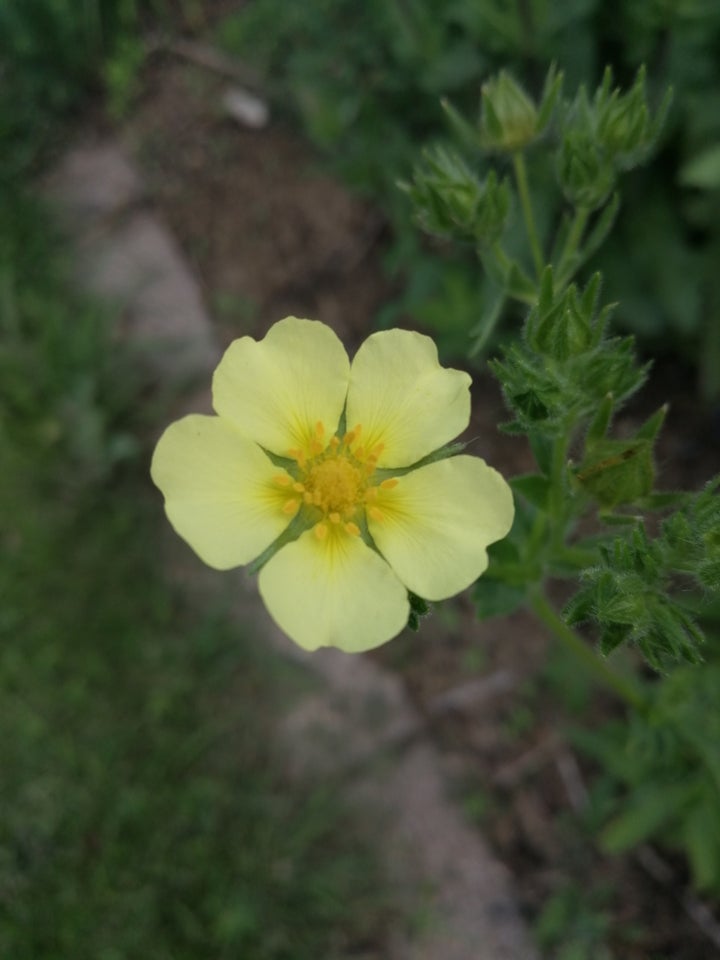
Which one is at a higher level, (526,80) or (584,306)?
(584,306)

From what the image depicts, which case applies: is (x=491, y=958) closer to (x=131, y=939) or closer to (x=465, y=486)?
(x=131, y=939)

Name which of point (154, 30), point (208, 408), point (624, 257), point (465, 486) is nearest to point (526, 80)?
point (624, 257)

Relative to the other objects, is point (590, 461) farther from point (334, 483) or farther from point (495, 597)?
point (334, 483)

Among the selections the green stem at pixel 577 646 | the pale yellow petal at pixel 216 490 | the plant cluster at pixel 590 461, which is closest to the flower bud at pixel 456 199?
the plant cluster at pixel 590 461

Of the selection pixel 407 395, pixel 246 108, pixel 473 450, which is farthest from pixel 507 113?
pixel 246 108

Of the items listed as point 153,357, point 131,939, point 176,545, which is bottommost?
point 131,939

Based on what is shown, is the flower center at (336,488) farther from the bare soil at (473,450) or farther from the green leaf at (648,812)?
the green leaf at (648,812)

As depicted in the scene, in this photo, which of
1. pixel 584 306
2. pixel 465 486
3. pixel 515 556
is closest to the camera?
pixel 465 486
